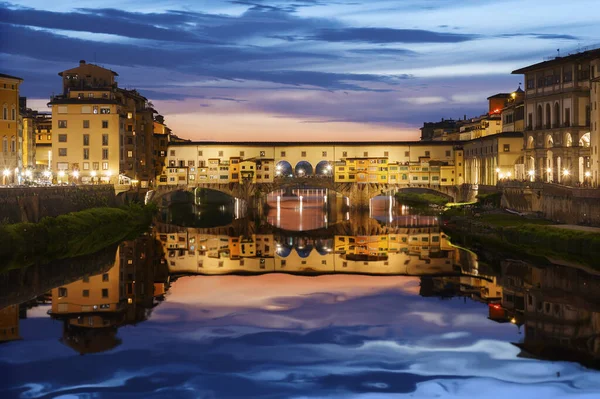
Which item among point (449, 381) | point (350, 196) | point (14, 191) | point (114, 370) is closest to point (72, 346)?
point (114, 370)

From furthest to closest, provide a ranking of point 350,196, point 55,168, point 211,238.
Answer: point 350,196, point 55,168, point 211,238

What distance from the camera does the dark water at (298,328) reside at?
1834cm

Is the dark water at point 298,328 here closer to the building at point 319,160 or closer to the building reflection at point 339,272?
the building reflection at point 339,272

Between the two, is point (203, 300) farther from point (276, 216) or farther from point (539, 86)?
point (276, 216)

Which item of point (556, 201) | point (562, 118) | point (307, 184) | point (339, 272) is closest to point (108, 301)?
point (339, 272)

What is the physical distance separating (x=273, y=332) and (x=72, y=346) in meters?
5.76

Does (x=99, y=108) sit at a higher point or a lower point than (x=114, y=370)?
higher

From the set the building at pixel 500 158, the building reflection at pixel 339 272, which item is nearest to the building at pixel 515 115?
the building at pixel 500 158

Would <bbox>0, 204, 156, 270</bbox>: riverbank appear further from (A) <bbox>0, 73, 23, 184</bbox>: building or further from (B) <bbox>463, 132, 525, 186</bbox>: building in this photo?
(B) <bbox>463, 132, 525, 186</bbox>: building

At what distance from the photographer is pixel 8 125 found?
58.4 metres

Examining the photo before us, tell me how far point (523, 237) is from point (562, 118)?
22.4 meters

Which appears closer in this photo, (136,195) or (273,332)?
(273,332)

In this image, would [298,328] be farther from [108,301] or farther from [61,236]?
[61,236]

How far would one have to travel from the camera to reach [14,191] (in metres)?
38.5
